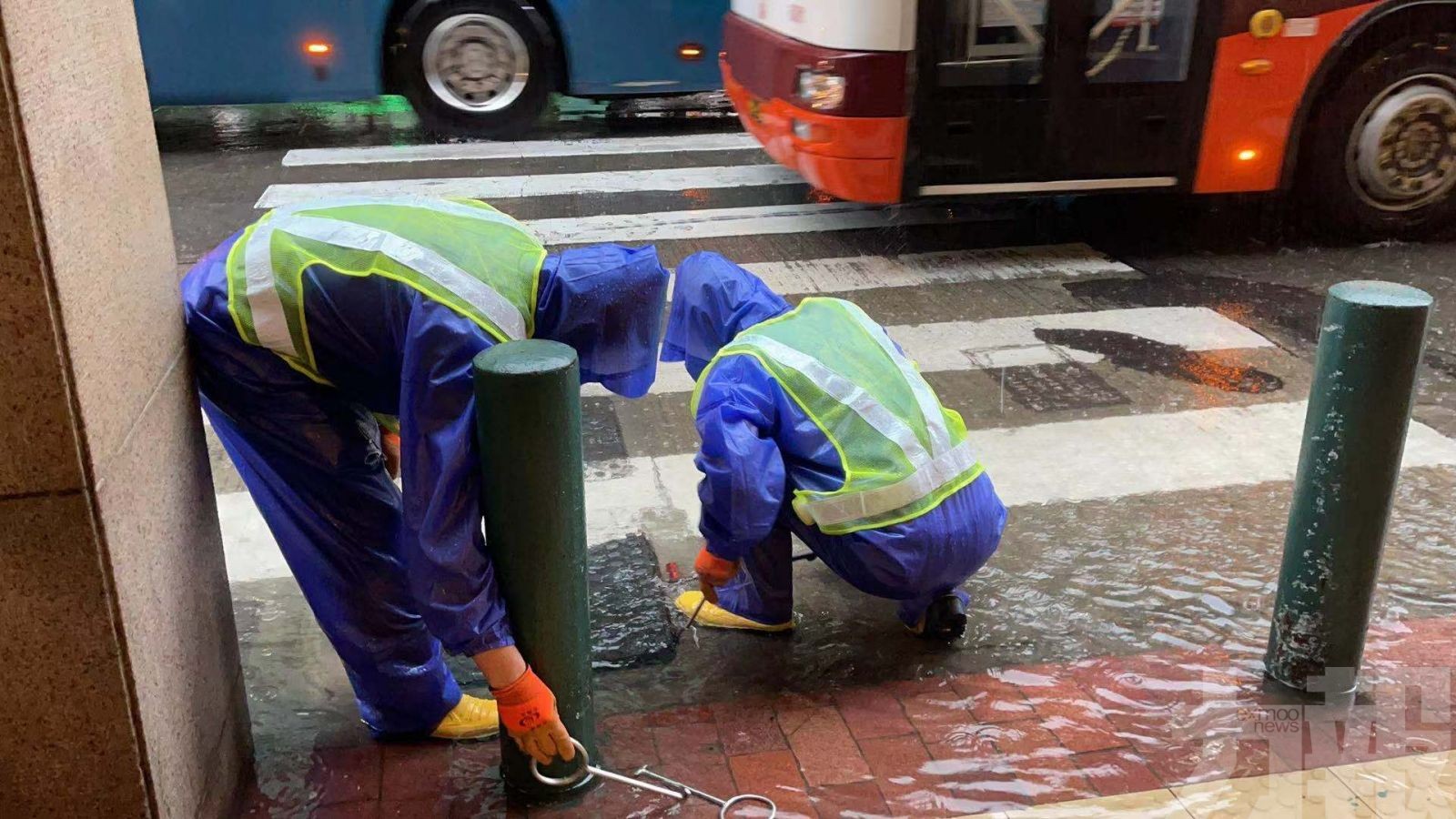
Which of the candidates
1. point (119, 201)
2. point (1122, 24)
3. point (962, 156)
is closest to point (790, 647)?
point (119, 201)

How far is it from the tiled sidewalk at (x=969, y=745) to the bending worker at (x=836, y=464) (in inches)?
13.6

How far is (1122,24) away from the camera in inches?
254

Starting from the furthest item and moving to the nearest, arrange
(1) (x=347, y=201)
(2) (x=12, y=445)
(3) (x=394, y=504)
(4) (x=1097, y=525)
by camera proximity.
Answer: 1. (4) (x=1097, y=525)
2. (3) (x=394, y=504)
3. (1) (x=347, y=201)
4. (2) (x=12, y=445)

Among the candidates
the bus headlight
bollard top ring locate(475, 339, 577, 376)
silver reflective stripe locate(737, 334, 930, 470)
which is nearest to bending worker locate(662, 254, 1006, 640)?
silver reflective stripe locate(737, 334, 930, 470)

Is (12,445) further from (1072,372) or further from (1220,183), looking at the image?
(1220,183)

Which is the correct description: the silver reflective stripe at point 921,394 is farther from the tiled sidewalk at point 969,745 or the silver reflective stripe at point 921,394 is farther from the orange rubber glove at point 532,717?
the orange rubber glove at point 532,717

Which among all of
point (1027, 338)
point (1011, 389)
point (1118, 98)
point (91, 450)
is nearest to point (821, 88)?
point (1118, 98)

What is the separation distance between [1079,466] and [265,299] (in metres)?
2.95

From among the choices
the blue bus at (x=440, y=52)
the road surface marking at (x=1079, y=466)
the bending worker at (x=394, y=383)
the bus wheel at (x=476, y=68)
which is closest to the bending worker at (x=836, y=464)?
the bending worker at (x=394, y=383)

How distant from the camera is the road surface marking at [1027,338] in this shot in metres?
5.45

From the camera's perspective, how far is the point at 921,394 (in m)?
3.28

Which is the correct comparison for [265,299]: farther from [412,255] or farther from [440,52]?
[440,52]

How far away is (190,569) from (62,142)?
904 mm

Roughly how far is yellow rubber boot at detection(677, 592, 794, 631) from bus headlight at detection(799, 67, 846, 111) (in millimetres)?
3468
